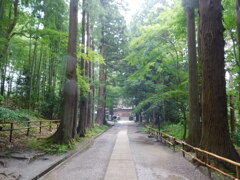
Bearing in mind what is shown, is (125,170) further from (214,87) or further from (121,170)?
(214,87)

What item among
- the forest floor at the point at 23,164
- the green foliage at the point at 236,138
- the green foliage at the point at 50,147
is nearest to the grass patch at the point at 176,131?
the green foliage at the point at 236,138

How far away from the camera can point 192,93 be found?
8.85m

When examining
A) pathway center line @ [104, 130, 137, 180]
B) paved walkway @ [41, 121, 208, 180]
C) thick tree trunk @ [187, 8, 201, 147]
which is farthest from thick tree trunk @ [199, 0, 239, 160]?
thick tree trunk @ [187, 8, 201, 147]

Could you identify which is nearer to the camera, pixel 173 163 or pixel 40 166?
pixel 40 166

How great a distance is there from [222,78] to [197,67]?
3.89 meters

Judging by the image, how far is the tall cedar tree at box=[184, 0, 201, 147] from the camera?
858 centimetres

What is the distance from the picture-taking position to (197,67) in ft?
30.7

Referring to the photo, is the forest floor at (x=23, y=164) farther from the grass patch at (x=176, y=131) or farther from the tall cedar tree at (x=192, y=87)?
the grass patch at (x=176, y=131)

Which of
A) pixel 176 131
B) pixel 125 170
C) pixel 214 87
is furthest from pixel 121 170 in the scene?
pixel 176 131

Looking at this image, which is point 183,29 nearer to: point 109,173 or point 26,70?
point 109,173

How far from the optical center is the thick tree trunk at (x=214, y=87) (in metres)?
5.53

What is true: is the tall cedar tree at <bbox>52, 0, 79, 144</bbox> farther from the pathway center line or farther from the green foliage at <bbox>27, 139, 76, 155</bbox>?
the pathway center line

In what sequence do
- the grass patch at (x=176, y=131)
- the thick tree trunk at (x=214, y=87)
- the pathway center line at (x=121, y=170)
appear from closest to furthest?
the pathway center line at (x=121, y=170)
the thick tree trunk at (x=214, y=87)
the grass patch at (x=176, y=131)

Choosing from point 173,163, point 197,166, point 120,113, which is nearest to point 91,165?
point 173,163
